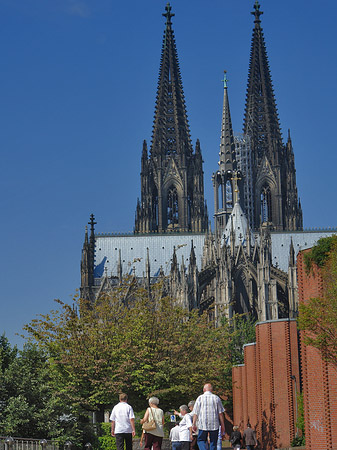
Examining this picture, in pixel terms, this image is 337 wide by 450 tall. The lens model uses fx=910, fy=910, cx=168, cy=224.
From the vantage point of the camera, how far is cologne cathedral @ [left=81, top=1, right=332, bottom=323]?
3499 inches

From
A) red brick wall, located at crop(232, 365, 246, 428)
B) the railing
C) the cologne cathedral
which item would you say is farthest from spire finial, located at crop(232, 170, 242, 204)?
the railing

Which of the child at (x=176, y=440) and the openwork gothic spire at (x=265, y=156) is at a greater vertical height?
the openwork gothic spire at (x=265, y=156)

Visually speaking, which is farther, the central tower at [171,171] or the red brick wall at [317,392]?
the central tower at [171,171]

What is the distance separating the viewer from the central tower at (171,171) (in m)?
112

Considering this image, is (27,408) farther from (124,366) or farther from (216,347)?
(216,347)

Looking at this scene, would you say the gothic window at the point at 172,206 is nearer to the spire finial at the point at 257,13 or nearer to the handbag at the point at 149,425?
the spire finial at the point at 257,13

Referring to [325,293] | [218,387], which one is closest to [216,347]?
[218,387]

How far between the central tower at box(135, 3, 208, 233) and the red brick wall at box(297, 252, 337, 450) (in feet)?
259

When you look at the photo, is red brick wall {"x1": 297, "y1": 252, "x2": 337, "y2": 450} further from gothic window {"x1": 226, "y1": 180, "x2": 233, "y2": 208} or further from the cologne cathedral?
gothic window {"x1": 226, "y1": 180, "x2": 233, "y2": 208}

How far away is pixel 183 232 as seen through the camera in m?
107

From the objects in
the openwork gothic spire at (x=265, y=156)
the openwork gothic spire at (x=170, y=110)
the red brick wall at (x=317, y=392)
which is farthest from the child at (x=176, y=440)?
the openwork gothic spire at (x=170, y=110)

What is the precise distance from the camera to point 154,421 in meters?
20.0

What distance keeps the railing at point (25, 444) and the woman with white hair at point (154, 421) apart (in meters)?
5.96

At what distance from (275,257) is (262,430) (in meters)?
64.1
